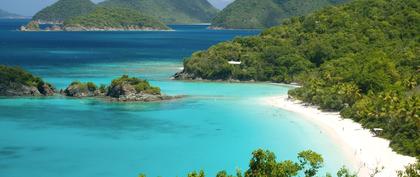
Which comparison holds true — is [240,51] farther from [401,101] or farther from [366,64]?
[401,101]

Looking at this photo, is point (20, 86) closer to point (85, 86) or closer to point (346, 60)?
point (85, 86)

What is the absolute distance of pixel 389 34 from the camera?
100 metres

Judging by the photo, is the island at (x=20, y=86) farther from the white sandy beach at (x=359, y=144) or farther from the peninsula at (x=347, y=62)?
the white sandy beach at (x=359, y=144)

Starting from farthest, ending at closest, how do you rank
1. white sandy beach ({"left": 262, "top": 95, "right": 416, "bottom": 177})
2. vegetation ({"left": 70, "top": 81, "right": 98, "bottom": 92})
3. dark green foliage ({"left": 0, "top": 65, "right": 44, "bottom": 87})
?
dark green foliage ({"left": 0, "top": 65, "right": 44, "bottom": 87}), vegetation ({"left": 70, "top": 81, "right": 98, "bottom": 92}), white sandy beach ({"left": 262, "top": 95, "right": 416, "bottom": 177})

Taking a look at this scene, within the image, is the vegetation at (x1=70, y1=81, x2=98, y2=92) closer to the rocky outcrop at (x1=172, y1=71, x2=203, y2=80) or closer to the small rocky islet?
the small rocky islet

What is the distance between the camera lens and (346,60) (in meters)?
85.1

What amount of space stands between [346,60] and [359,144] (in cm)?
3723

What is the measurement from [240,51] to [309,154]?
78883 millimetres

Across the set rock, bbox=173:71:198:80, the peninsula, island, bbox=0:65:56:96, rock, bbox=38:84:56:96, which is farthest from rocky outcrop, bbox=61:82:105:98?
the peninsula

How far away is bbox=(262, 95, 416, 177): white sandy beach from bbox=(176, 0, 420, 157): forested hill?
137 centimetres

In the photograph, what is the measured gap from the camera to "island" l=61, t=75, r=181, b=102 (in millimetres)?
75312

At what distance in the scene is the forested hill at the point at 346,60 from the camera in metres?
58.4

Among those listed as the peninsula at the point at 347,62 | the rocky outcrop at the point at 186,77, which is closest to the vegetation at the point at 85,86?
the rocky outcrop at the point at 186,77

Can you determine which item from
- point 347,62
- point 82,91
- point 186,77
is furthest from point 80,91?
point 347,62
